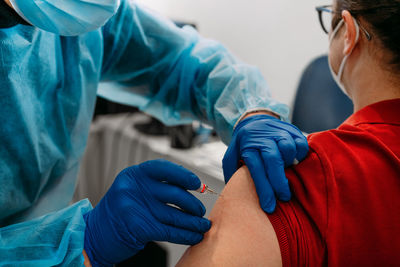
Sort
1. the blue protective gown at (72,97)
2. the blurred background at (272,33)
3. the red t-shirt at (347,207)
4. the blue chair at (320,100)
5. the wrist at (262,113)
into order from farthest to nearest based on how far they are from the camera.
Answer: the blurred background at (272,33), the blue chair at (320,100), the wrist at (262,113), the blue protective gown at (72,97), the red t-shirt at (347,207)

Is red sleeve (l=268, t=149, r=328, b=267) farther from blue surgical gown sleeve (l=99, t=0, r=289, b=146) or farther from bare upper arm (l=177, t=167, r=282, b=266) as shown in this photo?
blue surgical gown sleeve (l=99, t=0, r=289, b=146)

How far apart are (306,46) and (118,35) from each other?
4.96ft

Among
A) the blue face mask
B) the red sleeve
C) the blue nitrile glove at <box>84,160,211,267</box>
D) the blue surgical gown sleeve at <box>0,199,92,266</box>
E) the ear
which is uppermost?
the ear

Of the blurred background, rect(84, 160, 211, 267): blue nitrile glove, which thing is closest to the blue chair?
the blurred background

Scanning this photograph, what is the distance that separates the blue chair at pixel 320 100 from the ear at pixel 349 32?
1249 mm

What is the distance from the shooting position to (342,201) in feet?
1.94

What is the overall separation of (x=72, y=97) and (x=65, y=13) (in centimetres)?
29

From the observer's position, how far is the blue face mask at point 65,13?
619mm

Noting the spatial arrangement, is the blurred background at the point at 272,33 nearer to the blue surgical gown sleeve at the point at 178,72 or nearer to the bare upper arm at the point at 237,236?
the blue surgical gown sleeve at the point at 178,72

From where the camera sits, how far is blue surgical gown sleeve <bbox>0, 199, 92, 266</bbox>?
64cm

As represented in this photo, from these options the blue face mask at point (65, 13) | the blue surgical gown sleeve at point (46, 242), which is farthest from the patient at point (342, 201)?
the blue face mask at point (65, 13)

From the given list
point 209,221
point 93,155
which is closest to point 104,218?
point 209,221

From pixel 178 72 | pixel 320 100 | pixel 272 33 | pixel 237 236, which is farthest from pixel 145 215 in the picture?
pixel 272 33

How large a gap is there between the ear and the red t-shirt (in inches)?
8.5
